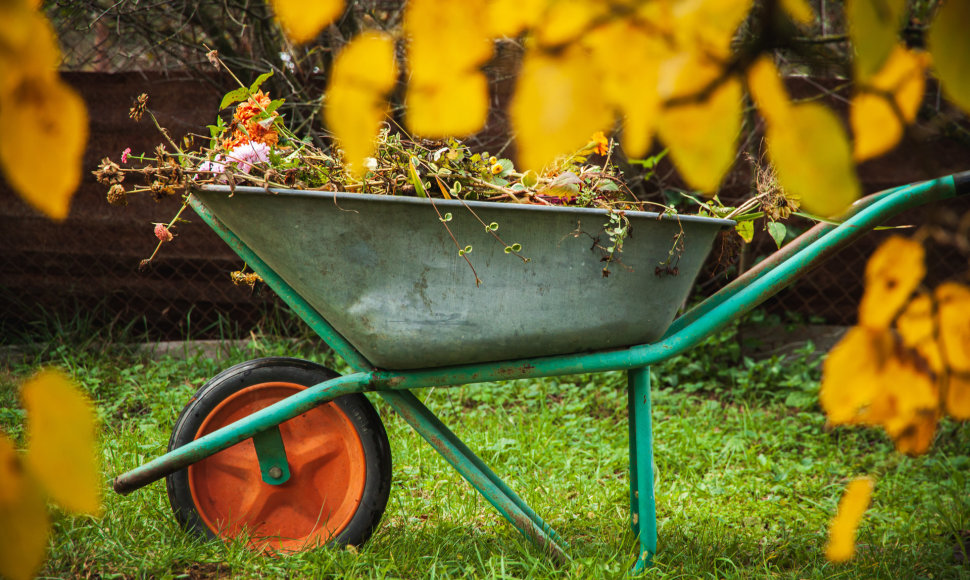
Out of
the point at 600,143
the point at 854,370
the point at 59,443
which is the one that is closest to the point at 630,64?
the point at 854,370

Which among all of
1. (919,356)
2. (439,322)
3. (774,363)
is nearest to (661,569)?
(439,322)

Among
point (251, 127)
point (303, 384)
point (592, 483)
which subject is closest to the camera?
point (251, 127)

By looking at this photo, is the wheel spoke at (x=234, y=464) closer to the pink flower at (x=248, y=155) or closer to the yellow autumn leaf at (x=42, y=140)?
the pink flower at (x=248, y=155)

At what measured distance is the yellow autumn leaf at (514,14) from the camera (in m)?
0.32

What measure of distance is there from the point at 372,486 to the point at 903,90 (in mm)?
1283

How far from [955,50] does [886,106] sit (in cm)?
4

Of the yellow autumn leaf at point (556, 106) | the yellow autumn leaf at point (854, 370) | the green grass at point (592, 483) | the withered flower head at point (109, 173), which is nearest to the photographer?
the yellow autumn leaf at point (556, 106)

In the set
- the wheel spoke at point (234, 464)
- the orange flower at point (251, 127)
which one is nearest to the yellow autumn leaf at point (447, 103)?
the orange flower at point (251, 127)

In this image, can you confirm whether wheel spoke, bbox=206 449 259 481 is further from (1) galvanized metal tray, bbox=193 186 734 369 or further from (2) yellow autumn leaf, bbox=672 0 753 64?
(2) yellow autumn leaf, bbox=672 0 753 64

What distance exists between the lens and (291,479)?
1480mm

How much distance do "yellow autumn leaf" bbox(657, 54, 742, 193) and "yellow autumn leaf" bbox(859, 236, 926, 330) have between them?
153mm

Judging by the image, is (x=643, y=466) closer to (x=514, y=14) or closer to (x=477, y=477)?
(x=477, y=477)

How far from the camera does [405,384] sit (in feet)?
4.40

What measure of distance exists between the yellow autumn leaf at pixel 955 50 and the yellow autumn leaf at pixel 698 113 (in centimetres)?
11
